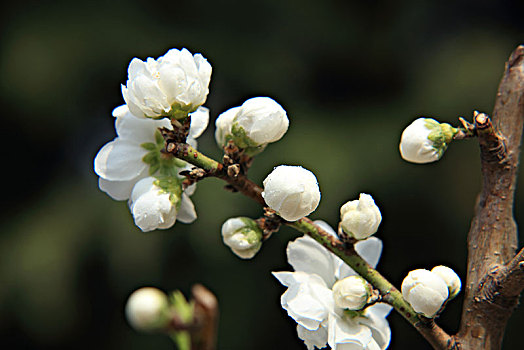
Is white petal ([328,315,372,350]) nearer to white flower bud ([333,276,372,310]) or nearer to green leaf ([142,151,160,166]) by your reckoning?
white flower bud ([333,276,372,310])

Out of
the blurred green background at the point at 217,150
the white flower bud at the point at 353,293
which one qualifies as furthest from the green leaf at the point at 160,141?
the blurred green background at the point at 217,150

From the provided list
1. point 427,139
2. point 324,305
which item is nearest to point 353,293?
point 324,305

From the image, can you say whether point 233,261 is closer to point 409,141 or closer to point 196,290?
point 409,141

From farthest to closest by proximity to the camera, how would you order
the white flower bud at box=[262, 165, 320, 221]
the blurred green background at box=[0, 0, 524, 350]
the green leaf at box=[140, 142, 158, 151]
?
the blurred green background at box=[0, 0, 524, 350], the green leaf at box=[140, 142, 158, 151], the white flower bud at box=[262, 165, 320, 221]

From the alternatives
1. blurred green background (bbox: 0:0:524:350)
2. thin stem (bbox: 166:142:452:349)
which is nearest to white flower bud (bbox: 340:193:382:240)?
thin stem (bbox: 166:142:452:349)

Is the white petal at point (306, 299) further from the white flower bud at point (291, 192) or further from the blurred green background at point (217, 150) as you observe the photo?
the blurred green background at point (217, 150)
